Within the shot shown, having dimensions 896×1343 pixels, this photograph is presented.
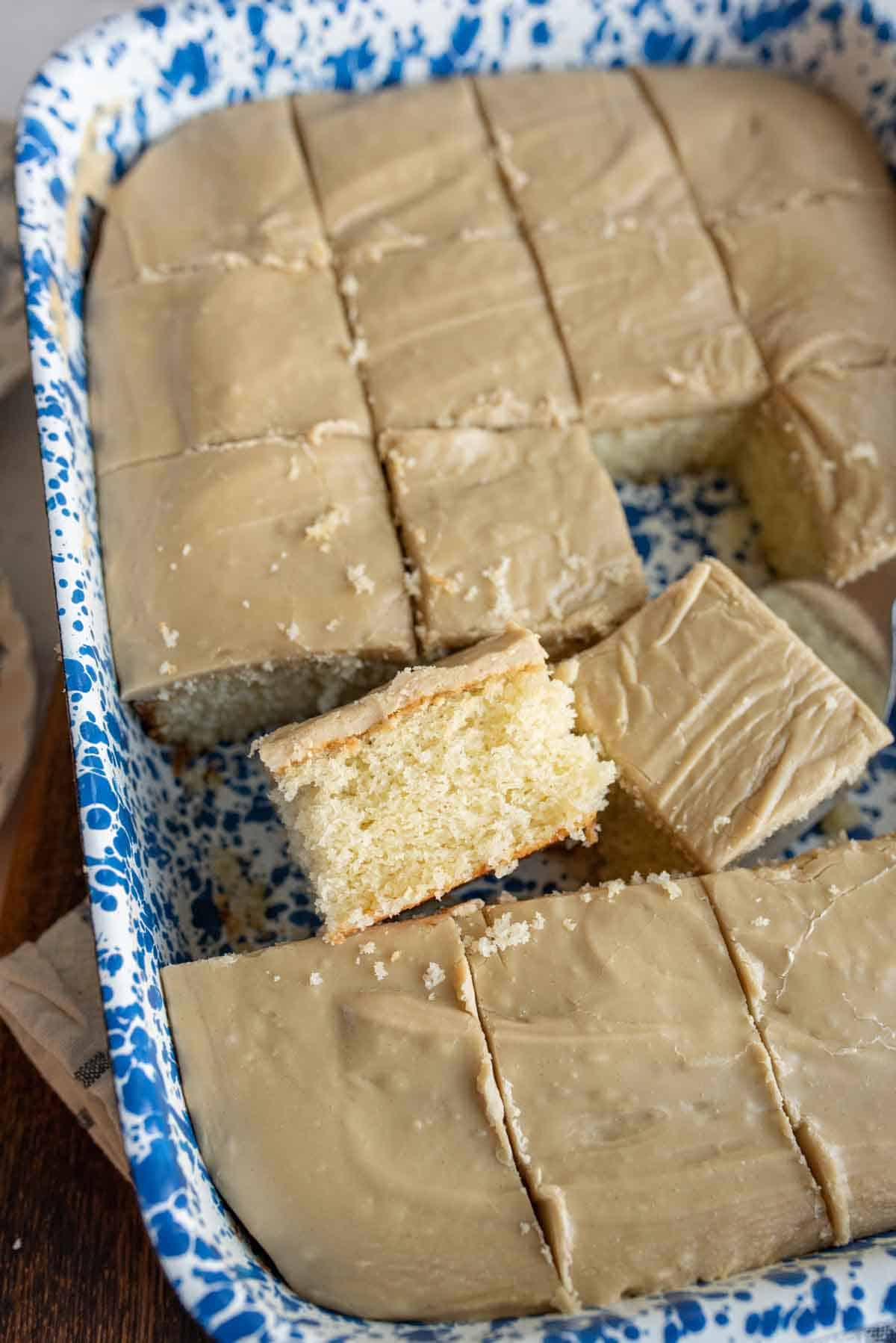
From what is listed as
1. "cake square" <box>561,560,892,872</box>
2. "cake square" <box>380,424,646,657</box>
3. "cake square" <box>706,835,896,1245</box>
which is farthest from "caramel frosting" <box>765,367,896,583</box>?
"cake square" <box>706,835,896,1245</box>

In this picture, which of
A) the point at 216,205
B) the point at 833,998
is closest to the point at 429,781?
the point at 833,998

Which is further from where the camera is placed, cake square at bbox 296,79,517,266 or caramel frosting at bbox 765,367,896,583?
cake square at bbox 296,79,517,266

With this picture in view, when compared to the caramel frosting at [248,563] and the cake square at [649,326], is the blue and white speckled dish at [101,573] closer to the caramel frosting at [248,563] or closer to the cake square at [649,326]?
the caramel frosting at [248,563]

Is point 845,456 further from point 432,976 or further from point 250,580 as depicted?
point 432,976

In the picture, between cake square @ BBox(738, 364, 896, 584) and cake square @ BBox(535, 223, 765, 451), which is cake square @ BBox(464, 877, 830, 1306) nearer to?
cake square @ BBox(738, 364, 896, 584)

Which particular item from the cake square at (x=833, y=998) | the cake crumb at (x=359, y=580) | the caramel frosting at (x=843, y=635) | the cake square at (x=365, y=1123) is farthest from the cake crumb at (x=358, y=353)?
the cake square at (x=833, y=998)

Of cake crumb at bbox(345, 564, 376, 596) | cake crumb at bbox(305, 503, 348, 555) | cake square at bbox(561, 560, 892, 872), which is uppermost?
cake crumb at bbox(305, 503, 348, 555)
